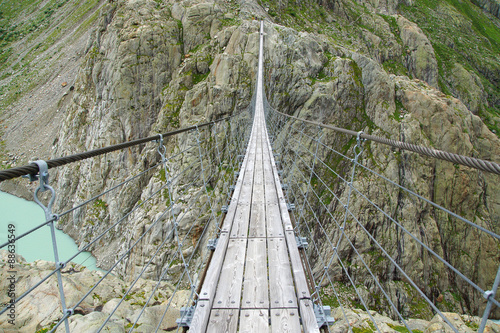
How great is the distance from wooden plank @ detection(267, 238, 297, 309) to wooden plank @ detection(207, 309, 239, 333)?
0.36 m

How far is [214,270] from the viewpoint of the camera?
8.81 ft

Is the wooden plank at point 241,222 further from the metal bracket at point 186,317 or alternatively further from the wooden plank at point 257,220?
the metal bracket at point 186,317

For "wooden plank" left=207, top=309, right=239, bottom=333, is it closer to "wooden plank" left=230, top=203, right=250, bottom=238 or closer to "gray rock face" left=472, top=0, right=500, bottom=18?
"wooden plank" left=230, top=203, right=250, bottom=238

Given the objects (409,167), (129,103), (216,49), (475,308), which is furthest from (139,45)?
(475,308)

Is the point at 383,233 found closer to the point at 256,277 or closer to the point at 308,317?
the point at 256,277

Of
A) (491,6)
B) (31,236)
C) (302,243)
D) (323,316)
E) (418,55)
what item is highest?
(491,6)

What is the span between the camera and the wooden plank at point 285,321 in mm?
2099

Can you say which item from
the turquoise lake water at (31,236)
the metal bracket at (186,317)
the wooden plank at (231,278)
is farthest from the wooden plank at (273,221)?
the turquoise lake water at (31,236)

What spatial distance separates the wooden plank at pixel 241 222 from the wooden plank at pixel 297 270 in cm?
63

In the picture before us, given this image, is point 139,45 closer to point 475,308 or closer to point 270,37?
point 270,37

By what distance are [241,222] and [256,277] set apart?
3.80ft

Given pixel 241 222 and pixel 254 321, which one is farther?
pixel 241 222

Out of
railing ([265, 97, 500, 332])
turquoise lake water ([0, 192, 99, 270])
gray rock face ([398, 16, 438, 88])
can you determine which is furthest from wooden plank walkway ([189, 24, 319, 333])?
gray rock face ([398, 16, 438, 88])

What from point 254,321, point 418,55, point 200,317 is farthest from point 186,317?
point 418,55
